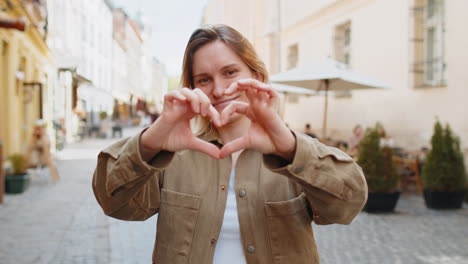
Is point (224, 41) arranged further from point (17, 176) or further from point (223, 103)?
point (17, 176)

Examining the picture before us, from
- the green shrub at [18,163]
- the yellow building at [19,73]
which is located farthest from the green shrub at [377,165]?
the yellow building at [19,73]

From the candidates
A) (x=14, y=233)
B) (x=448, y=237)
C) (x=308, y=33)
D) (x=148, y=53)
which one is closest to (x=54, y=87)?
(x=308, y=33)

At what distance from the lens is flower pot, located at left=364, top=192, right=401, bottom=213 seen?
295 inches

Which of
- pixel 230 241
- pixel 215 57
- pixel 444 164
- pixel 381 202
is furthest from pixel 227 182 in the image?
pixel 444 164

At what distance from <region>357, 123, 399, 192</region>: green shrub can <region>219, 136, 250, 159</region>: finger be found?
6.31 meters

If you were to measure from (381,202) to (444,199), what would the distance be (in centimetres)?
109

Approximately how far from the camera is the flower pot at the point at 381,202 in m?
7.50

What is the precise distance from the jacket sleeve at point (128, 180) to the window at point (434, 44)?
900 cm

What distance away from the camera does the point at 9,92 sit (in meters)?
12.0

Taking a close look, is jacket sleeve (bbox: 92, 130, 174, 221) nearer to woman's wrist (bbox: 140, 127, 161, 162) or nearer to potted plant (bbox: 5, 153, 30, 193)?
woman's wrist (bbox: 140, 127, 161, 162)

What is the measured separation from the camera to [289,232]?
1.73m

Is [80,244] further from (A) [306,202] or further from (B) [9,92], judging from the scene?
(B) [9,92]

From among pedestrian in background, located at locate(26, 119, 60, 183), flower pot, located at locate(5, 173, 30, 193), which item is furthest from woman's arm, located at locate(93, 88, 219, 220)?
pedestrian in background, located at locate(26, 119, 60, 183)

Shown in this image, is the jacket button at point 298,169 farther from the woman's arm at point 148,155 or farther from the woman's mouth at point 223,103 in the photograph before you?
the woman's mouth at point 223,103
